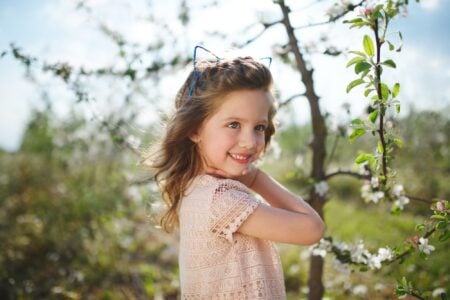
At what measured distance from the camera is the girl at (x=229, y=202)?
1554 mm

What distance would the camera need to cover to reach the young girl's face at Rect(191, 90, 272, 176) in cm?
162

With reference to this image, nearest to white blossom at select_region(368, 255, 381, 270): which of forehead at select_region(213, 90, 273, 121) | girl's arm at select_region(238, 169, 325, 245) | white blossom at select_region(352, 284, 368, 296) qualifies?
girl's arm at select_region(238, 169, 325, 245)

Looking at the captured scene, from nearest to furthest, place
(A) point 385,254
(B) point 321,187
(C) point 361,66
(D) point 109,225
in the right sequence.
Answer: (C) point 361,66 < (A) point 385,254 < (B) point 321,187 < (D) point 109,225

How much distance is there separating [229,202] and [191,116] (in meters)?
0.42

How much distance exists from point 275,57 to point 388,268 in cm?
281

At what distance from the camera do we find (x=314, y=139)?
232 cm

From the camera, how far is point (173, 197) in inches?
73.6

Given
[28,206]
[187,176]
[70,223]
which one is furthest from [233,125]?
[28,206]

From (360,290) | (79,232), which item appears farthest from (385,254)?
(79,232)

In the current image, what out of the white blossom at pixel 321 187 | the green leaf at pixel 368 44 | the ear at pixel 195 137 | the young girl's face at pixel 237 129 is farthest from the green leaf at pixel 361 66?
the white blossom at pixel 321 187

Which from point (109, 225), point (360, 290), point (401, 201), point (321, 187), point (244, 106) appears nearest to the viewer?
A: point (244, 106)

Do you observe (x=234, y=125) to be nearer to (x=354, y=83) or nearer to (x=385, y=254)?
(x=354, y=83)

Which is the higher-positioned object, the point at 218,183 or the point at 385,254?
the point at 218,183

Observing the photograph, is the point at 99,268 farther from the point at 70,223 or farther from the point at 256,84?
the point at 256,84
